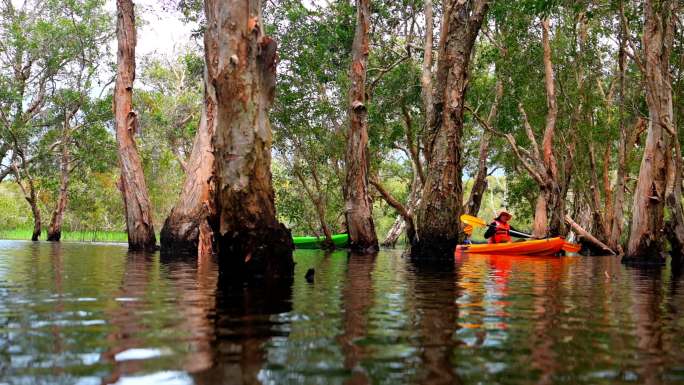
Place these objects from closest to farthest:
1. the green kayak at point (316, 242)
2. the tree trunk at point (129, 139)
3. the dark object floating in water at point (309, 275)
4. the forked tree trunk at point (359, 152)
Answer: the dark object floating in water at point (309, 275) → the tree trunk at point (129, 139) → the forked tree trunk at point (359, 152) → the green kayak at point (316, 242)

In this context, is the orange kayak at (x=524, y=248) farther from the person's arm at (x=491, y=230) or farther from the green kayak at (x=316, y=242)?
the green kayak at (x=316, y=242)

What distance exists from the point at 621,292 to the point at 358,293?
10.1 ft

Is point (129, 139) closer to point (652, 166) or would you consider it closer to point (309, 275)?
point (309, 275)

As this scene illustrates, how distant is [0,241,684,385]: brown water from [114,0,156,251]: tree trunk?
42.1 feet

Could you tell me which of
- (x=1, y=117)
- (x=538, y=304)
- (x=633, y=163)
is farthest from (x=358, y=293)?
(x=633, y=163)

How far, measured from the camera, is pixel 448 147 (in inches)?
507

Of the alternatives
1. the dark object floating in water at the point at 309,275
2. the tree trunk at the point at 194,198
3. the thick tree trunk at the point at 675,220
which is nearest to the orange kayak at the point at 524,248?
the thick tree trunk at the point at 675,220

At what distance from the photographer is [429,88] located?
21.2 metres

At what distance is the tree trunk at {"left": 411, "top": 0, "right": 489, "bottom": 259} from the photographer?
12.7 meters

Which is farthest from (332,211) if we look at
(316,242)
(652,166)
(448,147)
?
(448,147)

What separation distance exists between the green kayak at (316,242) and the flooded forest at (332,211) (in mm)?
89

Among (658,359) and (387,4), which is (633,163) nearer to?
(387,4)

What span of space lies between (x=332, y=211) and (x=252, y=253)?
29885 mm

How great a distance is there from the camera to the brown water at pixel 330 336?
259 centimetres
